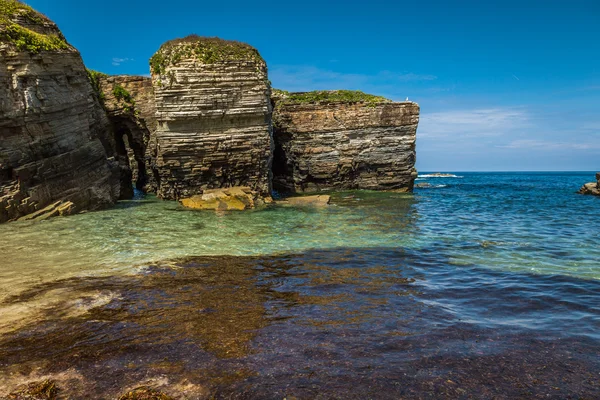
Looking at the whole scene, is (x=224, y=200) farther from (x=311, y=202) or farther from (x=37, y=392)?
(x=37, y=392)

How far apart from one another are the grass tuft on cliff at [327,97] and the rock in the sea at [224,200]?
1393 cm

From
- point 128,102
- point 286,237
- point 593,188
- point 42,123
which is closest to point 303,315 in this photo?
point 286,237

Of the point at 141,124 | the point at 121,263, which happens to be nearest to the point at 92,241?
the point at 121,263

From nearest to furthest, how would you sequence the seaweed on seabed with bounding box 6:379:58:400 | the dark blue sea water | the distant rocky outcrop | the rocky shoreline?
1. the seaweed on seabed with bounding box 6:379:58:400
2. the dark blue sea water
3. the rocky shoreline
4. the distant rocky outcrop

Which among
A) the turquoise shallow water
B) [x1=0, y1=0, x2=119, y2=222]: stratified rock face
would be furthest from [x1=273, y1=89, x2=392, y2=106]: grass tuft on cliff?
[x1=0, y1=0, x2=119, y2=222]: stratified rock face

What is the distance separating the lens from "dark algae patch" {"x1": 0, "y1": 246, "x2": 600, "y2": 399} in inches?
183

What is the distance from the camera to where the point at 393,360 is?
207 inches

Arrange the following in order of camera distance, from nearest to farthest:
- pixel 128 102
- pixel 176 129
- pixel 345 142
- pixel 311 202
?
pixel 176 129 → pixel 311 202 → pixel 128 102 → pixel 345 142

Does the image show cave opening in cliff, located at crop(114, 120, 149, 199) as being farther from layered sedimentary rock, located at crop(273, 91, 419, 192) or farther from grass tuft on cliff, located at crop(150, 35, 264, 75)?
layered sedimentary rock, located at crop(273, 91, 419, 192)

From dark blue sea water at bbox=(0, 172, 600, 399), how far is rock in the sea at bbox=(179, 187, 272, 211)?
28.9 feet

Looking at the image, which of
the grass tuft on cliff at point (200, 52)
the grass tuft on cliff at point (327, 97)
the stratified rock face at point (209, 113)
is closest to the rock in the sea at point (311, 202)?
the stratified rock face at point (209, 113)

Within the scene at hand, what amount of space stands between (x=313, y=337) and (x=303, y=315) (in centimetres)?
97

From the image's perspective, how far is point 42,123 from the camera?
18.7m

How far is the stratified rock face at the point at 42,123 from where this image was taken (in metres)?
17.5
